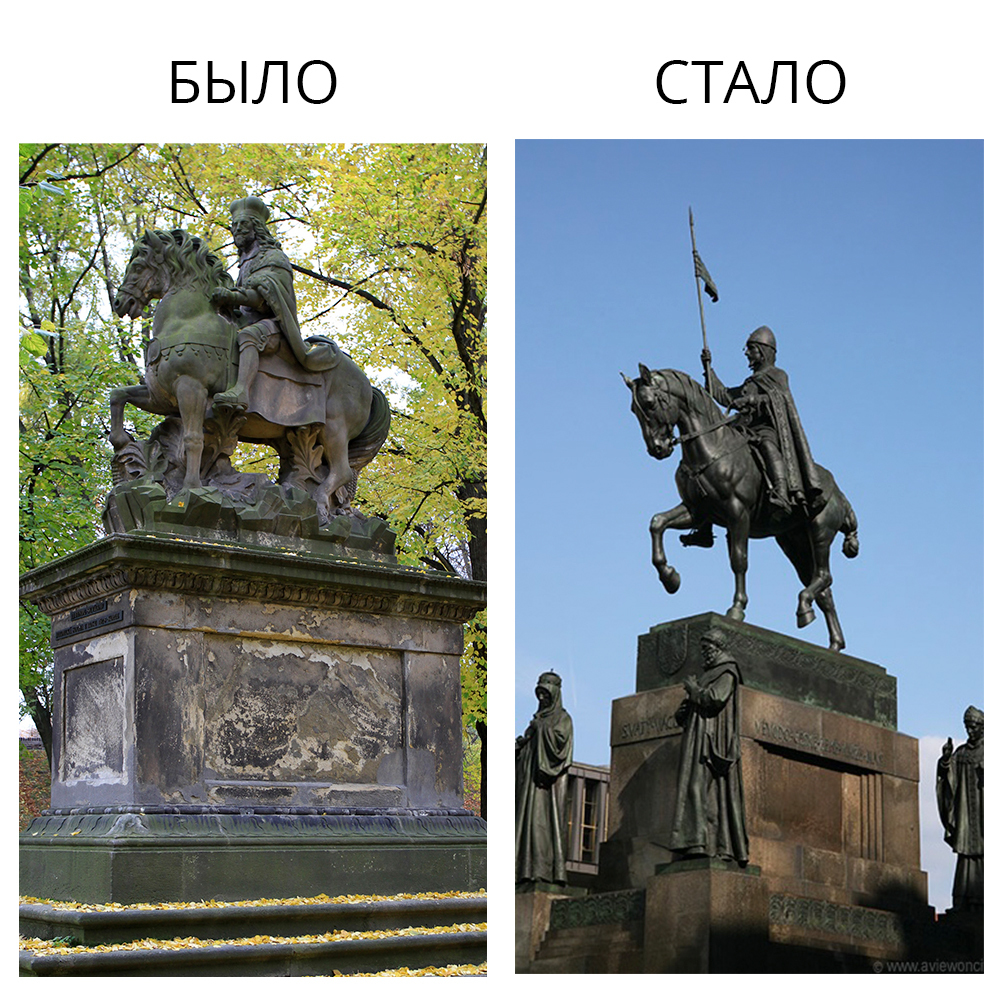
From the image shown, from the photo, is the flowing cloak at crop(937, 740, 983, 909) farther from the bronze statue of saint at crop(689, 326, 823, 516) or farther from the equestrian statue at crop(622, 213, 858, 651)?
the bronze statue of saint at crop(689, 326, 823, 516)

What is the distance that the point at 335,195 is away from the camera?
19922mm

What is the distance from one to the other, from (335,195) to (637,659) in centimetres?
994

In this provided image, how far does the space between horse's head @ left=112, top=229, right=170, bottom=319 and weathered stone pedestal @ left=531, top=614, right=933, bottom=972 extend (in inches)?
192

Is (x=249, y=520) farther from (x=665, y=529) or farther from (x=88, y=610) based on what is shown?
(x=665, y=529)

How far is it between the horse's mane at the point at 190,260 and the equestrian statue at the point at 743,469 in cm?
372

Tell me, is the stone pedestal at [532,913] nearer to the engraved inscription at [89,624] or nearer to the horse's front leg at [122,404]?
the engraved inscription at [89,624]

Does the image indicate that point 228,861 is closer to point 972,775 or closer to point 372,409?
point 372,409

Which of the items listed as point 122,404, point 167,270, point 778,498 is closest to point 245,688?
point 122,404

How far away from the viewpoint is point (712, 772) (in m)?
11.0

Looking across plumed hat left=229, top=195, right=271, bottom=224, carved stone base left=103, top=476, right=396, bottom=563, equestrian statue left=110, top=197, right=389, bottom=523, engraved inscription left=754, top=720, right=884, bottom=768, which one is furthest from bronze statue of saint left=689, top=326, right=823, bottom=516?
plumed hat left=229, top=195, right=271, bottom=224

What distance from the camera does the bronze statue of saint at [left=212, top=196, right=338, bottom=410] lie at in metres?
10.5

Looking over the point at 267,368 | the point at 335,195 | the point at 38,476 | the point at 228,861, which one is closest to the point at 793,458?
the point at 267,368

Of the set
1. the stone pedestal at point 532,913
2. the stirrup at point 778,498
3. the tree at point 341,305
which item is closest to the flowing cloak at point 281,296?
the stirrup at point 778,498

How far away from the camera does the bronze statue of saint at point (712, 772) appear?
1077 cm
